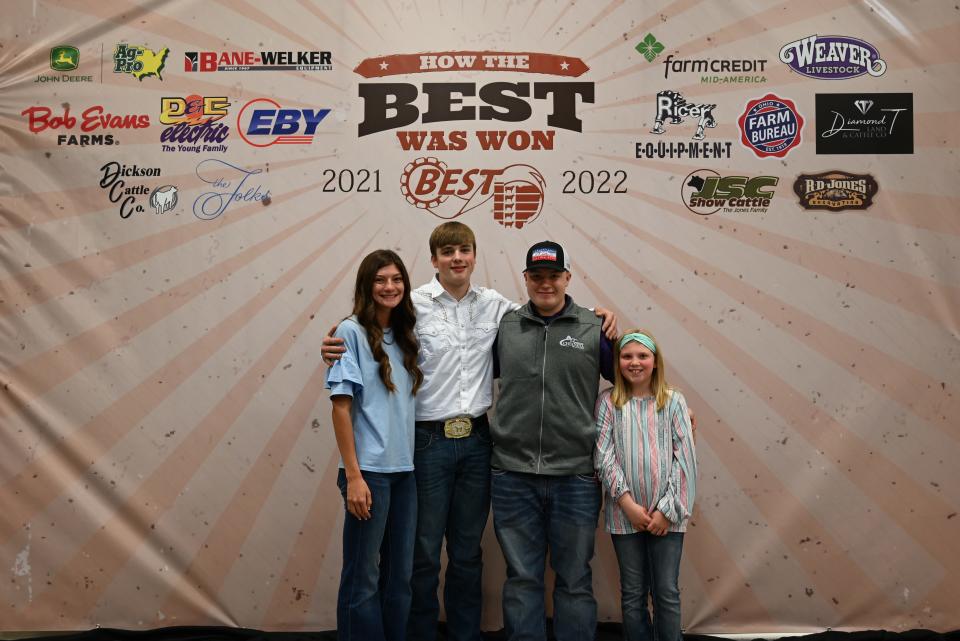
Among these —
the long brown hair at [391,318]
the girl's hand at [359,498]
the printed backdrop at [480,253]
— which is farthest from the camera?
the printed backdrop at [480,253]

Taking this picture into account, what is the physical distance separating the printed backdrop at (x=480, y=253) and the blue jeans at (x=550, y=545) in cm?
44

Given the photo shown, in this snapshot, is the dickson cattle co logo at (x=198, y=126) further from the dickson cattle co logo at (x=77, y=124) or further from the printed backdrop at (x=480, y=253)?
the dickson cattle co logo at (x=77, y=124)

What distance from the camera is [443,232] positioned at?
2441 mm

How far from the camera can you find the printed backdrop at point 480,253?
2.80 meters

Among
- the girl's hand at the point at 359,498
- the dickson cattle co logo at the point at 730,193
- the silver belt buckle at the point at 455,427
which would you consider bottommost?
the girl's hand at the point at 359,498

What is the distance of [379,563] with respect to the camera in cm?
230

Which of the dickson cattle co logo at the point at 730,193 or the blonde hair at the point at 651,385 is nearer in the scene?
the blonde hair at the point at 651,385

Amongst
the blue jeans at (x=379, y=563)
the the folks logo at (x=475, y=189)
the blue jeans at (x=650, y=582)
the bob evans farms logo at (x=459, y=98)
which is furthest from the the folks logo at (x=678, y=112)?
the blue jeans at (x=379, y=563)

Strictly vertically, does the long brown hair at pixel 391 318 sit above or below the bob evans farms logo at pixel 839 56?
below

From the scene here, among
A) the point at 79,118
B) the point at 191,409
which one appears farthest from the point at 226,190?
the point at 191,409

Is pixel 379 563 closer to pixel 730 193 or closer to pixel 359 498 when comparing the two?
pixel 359 498

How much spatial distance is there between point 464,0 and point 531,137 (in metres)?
0.61

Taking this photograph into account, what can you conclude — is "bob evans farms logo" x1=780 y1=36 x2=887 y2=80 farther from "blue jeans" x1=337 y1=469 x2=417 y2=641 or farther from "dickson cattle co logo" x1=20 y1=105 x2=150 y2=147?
"dickson cattle co logo" x1=20 y1=105 x2=150 y2=147

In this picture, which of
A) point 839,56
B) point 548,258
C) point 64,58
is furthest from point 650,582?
point 64,58
